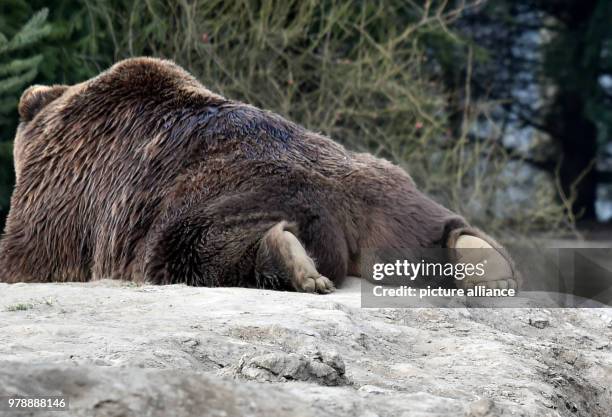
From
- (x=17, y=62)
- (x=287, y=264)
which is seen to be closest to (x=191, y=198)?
(x=287, y=264)

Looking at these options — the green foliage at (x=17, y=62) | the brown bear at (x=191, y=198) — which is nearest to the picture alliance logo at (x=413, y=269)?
the brown bear at (x=191, y=198)

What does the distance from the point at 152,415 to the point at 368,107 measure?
8617 millimetres

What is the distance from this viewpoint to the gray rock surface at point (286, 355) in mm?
2707

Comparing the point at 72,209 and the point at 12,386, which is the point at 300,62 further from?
the point at 12,386

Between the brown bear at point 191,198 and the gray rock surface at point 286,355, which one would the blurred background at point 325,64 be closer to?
the brown bear at point 191,198

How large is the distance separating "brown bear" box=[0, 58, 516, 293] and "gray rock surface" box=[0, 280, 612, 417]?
0.95ft

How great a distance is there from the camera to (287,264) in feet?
15.9

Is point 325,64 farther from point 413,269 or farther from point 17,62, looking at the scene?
point 413,269

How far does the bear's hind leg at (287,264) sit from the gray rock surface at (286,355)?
119mm

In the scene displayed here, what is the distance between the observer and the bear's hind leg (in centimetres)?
482

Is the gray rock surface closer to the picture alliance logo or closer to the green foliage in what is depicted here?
the picture alliance logo

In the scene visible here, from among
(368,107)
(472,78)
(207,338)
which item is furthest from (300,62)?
(207,338)

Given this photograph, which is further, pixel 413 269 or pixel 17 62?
pixel 17 62

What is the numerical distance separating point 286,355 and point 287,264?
5.17ft
